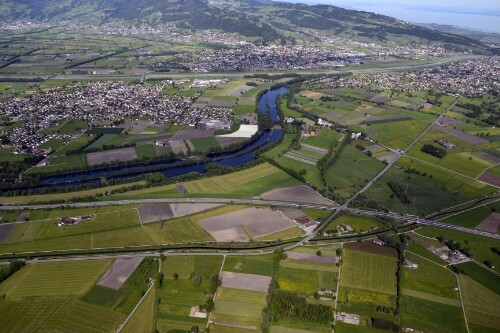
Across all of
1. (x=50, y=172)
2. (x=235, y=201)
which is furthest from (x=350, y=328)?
(x=50, y=172)

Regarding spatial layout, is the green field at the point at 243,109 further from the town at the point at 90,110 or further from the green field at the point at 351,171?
the green field at the point at 351,171

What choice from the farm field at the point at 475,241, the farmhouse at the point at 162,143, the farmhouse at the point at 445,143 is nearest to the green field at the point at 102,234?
the farmhouse at the point at 162,143

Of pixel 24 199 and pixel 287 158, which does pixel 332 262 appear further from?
pixel 24 199

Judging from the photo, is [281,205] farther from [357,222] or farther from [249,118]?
[249,118]

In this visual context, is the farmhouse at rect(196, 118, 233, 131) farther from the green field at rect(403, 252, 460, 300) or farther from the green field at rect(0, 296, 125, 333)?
the green field at rect(0, 296, 125, 333)

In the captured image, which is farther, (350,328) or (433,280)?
(433,280)

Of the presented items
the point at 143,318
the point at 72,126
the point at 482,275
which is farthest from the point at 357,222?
the point at 72,126
